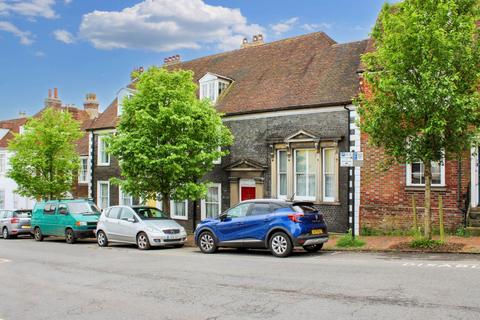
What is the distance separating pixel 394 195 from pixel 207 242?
7024 mm

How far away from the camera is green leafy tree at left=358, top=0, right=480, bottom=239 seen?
1392cm

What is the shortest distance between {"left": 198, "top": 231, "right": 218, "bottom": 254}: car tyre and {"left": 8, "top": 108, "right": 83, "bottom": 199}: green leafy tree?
16.2 m

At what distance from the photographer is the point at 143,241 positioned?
719 inches

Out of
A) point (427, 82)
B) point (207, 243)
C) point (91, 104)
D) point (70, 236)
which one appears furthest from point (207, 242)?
point (91, 104)

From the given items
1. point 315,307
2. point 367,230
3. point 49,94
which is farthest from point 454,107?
point 49,94

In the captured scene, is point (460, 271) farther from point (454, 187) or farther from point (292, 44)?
point (292, 44)

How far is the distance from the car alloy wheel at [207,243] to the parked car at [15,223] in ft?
45.6

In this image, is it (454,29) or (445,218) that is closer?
(454,29)

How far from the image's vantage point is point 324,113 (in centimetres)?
2066

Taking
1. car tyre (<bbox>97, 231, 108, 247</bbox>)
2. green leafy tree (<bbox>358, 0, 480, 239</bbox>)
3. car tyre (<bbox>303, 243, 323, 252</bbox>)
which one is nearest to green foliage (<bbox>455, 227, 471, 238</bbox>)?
green leafy tree (<bbox>358, 0, 480, 239</bbox>)

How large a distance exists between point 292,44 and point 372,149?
960 centimetres

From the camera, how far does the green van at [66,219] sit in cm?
2211

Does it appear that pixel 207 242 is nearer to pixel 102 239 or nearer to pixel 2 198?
pixel 102 239

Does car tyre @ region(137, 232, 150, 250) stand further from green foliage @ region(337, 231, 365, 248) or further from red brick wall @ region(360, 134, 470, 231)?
red brick wall @ region(360, 134, 470, 231)
